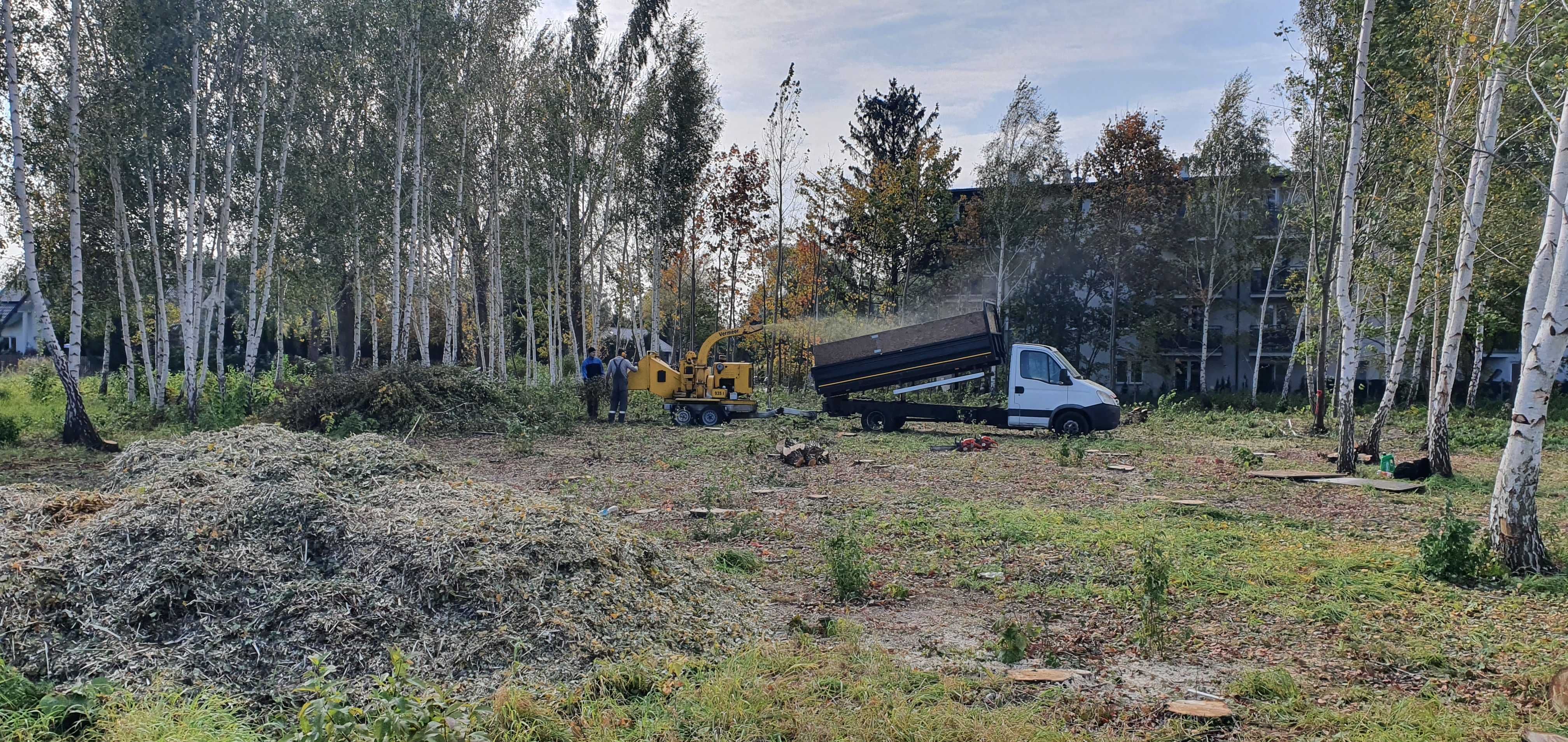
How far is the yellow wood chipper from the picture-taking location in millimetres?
20531

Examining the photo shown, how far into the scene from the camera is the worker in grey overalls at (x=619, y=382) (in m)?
19.9

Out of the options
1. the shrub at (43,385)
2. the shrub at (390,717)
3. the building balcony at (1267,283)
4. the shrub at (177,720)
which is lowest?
the shrub at (177,720)

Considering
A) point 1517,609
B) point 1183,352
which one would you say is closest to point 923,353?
point 1517,609

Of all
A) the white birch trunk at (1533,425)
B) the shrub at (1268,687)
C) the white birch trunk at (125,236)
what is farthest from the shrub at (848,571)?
the white birch trunk at (125,236)

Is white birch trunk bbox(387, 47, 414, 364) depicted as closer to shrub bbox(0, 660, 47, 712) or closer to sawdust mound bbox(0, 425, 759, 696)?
sawdust mound bbox(0, 425, 759, 696)

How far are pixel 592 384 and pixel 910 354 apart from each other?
789 cm

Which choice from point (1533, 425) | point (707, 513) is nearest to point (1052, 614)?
point (1533, 425)

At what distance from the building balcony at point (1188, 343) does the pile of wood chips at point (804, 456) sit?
98.8 ft

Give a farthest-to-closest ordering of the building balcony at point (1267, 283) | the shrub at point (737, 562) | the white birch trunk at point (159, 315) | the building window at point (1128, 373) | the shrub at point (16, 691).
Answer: the building window at point (1128, 373)
the building balcony at point (1267, 283)
the white birch trunk at point (159, 315)
the shrub at point (737, 562)
the shrub at point (16, 691)

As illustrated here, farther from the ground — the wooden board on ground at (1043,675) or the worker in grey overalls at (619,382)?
the worker in grey overalls at (619,382)

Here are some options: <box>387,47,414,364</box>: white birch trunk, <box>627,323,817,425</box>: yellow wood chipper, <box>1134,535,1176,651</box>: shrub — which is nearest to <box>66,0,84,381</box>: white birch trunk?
<box>387,47,414,364</box>: white birch trunk

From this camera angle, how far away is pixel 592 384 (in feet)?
69.3

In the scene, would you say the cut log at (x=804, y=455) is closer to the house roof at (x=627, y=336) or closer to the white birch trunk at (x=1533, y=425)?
the white birch trunk at (x=1533, y=425)

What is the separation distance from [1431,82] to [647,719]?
17592 millimetres
